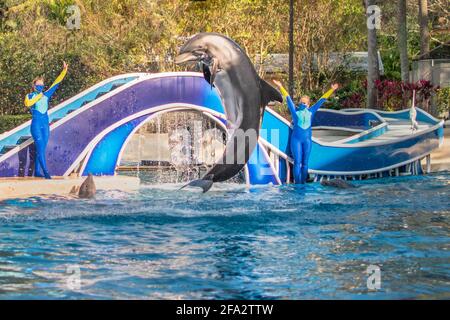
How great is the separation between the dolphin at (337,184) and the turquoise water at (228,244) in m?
0.35

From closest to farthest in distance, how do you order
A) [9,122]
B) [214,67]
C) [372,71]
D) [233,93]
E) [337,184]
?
[214,67] < [233,93] < [337,184] < [9,122] < [372,71]

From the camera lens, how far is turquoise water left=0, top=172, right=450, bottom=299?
945 cm

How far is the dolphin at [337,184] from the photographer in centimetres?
1750

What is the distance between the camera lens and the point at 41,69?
3325 cm

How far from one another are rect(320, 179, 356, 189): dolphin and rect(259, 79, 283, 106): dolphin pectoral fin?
2.26m

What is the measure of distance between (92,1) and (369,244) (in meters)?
27.5

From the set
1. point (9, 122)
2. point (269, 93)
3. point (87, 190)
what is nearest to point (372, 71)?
point (9, 122)

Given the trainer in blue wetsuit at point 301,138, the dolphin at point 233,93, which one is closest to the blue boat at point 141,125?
the trainer in blue wetsuit at point 301,138

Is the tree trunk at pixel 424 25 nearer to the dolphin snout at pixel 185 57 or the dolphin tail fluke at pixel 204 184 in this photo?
the dolphin tail fluke at pixel 204 184

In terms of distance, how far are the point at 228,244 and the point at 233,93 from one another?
484 centimetres

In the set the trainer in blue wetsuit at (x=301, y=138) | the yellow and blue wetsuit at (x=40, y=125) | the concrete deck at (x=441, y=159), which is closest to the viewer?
the yellow and blue wetsuit at (x=40, y=125)

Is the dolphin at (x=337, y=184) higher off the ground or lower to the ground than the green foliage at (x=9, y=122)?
lower

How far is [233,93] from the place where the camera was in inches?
636

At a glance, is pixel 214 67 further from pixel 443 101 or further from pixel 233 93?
A: pixel 443 101
